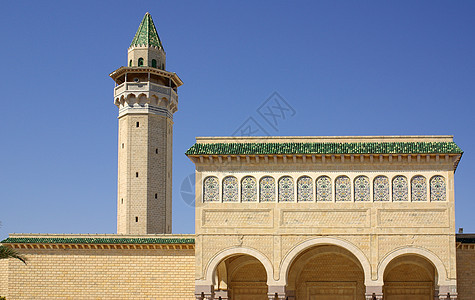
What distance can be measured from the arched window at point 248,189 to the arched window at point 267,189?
0.65ft

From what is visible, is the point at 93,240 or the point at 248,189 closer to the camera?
the point at 248,189

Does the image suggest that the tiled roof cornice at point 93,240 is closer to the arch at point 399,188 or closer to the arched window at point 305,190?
the arched window at point 305,190

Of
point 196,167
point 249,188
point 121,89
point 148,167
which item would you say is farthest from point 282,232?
point 121,89

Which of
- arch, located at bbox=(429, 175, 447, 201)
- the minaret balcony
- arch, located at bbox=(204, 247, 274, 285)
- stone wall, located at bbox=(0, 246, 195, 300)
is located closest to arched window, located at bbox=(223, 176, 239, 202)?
arch, located at bbox=(204, 247, 274, 285)

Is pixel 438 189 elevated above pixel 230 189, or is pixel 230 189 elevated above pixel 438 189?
pixel 230 189

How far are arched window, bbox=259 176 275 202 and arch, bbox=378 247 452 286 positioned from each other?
4.08m

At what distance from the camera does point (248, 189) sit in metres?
22.8

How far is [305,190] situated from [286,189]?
62 cm

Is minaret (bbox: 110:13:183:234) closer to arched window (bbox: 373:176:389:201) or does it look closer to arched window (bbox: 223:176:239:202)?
arched window (bbox: 223:176:239:202)

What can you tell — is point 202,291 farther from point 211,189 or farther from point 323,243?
point 323,243

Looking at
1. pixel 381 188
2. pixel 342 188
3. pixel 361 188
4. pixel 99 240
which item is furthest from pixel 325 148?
pixel 99 240

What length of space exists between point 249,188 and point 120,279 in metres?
6.35

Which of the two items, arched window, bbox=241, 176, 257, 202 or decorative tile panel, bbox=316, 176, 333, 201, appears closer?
decorative tile panel, bbox=316, 176, 333, 201

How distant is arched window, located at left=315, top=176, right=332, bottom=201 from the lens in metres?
22.5
